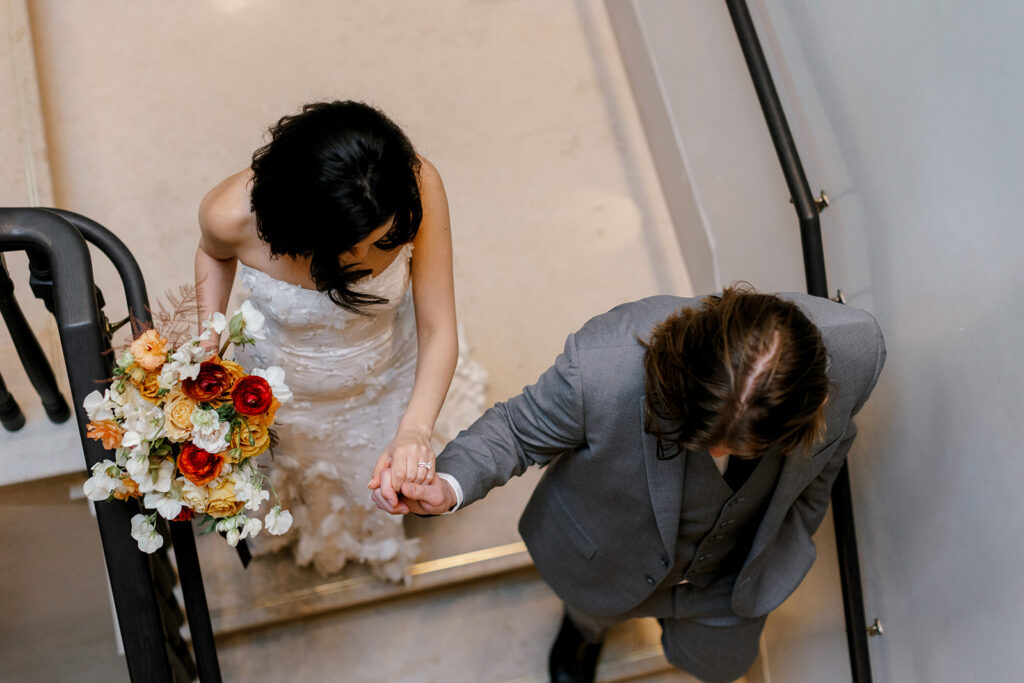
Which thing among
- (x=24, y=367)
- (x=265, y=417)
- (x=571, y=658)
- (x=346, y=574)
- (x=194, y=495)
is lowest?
(x=571, y=658)

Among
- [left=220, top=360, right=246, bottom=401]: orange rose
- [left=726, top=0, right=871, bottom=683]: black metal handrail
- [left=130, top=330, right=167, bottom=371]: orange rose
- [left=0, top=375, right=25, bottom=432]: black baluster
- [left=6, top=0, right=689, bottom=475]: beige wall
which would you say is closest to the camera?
[left=130, top=330, right=167, bottom=371]: orange rose

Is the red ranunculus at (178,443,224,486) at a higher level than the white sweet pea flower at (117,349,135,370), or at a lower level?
lower

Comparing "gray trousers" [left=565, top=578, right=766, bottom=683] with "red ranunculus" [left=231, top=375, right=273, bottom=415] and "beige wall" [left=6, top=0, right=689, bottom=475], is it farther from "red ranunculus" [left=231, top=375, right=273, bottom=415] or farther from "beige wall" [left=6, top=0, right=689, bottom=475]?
"red ranunculus" [left=231, top=375, right=273, bottom=415]

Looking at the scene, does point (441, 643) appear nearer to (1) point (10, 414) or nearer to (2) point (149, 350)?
(1) point (10, 414)

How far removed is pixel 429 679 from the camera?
2.80 m

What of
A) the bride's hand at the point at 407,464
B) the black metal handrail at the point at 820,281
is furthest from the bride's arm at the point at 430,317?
the black metal handrail at the point at 820,281

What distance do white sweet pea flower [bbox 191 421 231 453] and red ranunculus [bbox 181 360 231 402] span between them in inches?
2.1

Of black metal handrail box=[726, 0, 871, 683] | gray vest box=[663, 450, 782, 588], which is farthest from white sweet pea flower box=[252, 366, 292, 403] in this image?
black metal handrail box=[726, 0, 871, 683]

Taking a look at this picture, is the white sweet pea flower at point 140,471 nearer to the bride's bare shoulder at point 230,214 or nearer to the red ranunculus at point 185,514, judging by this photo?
the red ranunculus at point 185,514

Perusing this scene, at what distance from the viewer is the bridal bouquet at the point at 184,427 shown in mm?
1396

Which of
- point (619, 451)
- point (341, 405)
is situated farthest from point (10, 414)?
point (619, 451)

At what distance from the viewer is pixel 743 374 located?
1.45 metres

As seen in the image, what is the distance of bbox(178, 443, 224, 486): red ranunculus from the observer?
1456 millimetres

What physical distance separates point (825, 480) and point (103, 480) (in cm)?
157
